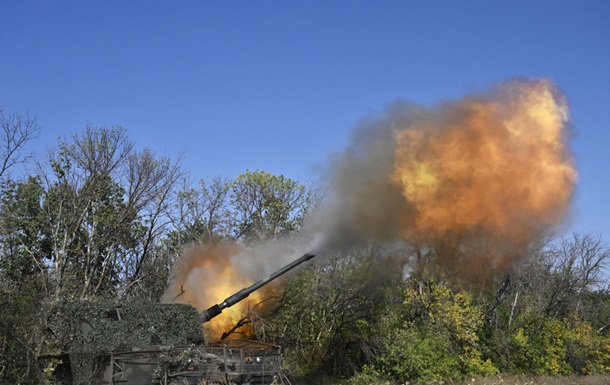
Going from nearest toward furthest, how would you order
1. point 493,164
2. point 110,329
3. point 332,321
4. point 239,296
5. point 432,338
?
1. point 110,329
2. point 493,164
3. point 239,296
4. point 432,338
5. point 332,321

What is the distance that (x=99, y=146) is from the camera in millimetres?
35156

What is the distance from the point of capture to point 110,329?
16.0 meters

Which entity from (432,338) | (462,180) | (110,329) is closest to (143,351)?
(110,329)

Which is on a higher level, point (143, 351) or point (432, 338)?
point (143, 351)

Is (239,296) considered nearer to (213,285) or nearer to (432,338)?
(213,285)

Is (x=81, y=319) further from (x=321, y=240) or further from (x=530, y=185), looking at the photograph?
(x=530, y=185)

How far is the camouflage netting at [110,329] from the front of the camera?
1570 centimetres

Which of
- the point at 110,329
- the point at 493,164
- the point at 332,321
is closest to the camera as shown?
the point at 110,329

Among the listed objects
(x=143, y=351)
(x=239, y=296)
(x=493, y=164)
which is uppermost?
(x=493, y=164)

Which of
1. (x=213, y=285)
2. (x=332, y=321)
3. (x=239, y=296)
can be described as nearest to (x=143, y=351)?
(x=239, y=296)

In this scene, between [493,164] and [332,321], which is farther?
→ [332,321]

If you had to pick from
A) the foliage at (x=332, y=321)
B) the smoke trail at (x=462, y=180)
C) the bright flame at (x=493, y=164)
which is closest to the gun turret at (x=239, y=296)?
the smoke trail at (x=462, y=180)

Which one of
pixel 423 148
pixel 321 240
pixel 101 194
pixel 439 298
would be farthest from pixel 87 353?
pixel 101 194

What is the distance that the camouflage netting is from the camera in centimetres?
1570
